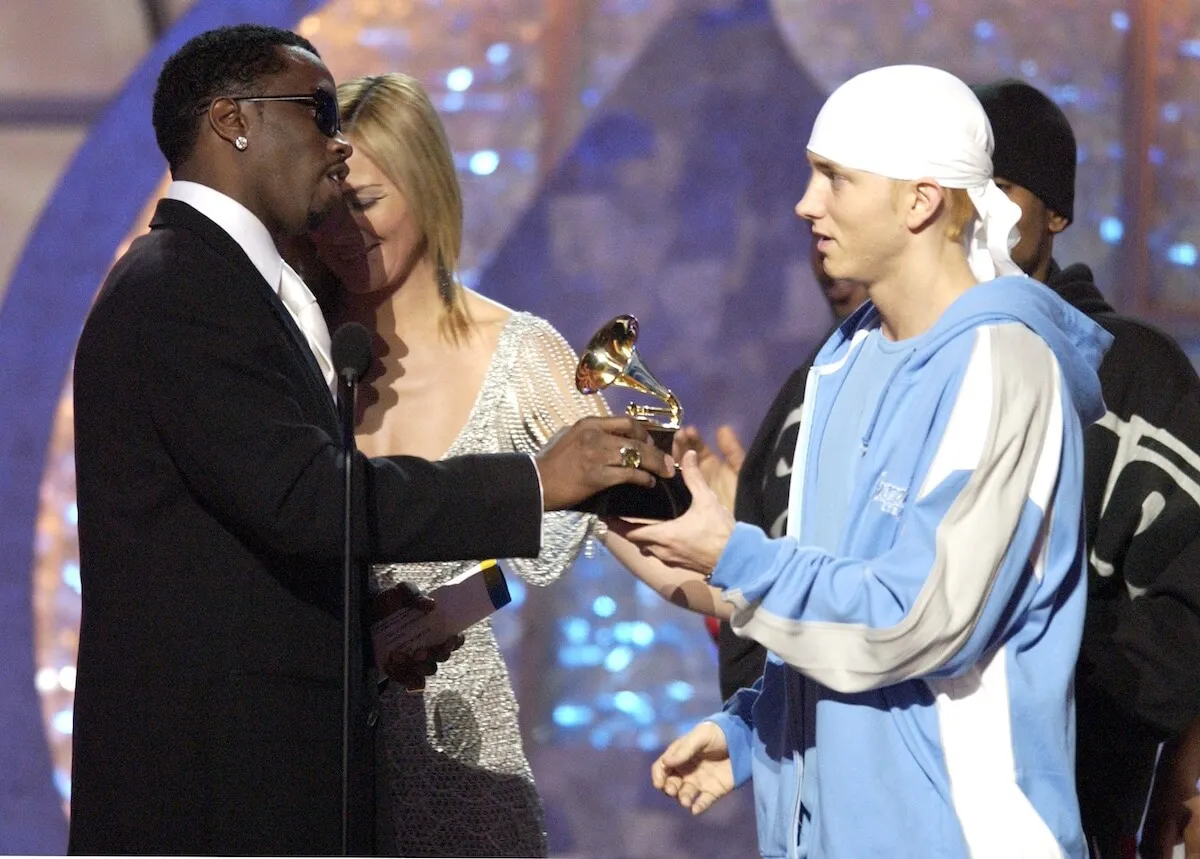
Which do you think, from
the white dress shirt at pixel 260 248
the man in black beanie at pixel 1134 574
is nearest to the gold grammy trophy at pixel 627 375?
the white dress shirt at pixel 260 248

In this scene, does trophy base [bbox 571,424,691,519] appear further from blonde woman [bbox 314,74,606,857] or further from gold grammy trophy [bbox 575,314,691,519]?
blonde woman [bbox 314,74,606,857]

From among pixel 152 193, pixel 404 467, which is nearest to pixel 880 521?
pixel 404 467

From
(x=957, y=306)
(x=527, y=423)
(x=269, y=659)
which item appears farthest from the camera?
(x=527, y=423)

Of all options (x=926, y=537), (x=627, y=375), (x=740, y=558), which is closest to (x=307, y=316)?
(x=627, y=375)

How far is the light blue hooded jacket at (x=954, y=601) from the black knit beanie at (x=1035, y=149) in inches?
38.2

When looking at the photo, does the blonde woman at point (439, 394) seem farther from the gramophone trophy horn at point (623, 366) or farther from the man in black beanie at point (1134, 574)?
the man in black beanie at point (1134, 574)

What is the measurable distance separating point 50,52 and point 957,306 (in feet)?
10.0

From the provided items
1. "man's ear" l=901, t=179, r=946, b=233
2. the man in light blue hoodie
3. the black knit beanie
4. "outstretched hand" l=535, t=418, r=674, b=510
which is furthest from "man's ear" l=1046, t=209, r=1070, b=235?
"outstretched hand" l=535, t=418, r=674, b=510

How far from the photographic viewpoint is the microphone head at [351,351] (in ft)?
6.57

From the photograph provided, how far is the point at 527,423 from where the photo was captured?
9.70ft

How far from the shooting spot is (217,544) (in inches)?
84.2

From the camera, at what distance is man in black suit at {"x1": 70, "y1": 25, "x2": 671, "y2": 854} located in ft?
6.89

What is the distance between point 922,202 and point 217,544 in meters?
1.10

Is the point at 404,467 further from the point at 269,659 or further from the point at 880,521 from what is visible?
the point at 880,521
